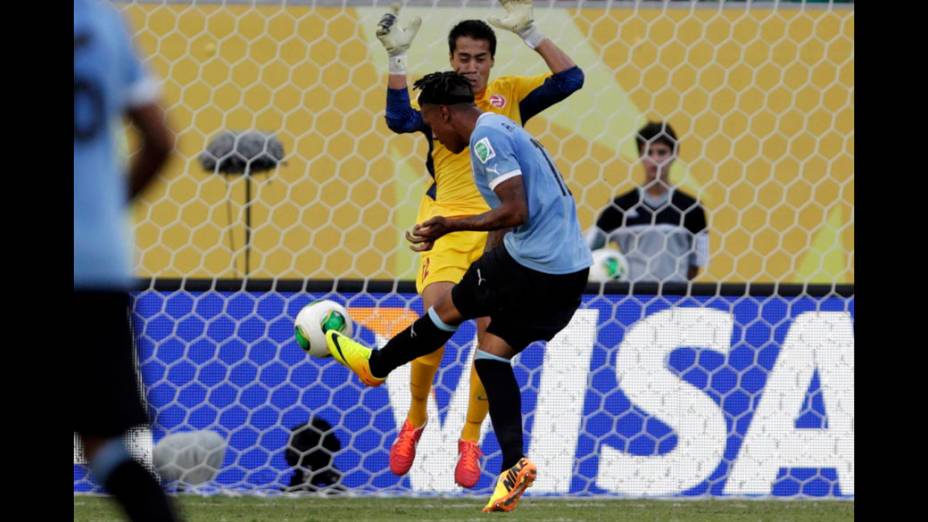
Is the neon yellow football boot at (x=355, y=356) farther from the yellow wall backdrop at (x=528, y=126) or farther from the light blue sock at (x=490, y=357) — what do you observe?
the yellow wall backdrop at (x=528, y=126)

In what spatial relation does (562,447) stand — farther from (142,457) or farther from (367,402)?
(142,457)

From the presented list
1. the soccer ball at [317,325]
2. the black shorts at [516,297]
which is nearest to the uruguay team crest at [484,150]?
the black shorts at [516,297]

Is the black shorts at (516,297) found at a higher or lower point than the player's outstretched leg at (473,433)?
higher

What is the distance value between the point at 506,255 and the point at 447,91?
0.61 m

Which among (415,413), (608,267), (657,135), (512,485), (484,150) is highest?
(657,135)

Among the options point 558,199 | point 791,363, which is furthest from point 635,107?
point 558,199

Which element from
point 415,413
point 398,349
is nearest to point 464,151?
point 398,349

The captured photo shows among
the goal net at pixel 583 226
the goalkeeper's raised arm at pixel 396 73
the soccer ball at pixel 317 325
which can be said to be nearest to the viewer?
the goalkeeper's raised arm at pixel 396 73

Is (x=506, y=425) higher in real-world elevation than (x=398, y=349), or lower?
lower

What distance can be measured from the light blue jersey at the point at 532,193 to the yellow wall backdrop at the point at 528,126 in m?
2.58

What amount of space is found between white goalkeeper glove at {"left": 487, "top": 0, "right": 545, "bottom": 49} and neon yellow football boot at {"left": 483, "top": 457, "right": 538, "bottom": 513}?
1702 mm

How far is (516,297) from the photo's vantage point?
17.0 ft

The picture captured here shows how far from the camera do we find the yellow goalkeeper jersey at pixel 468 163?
5.94m

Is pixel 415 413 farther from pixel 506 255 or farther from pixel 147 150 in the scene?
pixel 147 150
